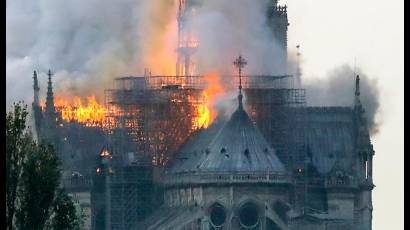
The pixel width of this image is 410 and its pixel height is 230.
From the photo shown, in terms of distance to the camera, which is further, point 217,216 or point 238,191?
point 238,191

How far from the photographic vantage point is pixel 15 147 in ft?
384

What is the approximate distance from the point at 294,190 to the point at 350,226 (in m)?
4.26

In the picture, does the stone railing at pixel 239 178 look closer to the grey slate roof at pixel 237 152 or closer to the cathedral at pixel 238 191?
the cathedral at pixel 238 191

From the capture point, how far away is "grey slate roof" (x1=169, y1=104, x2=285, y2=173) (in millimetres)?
196750

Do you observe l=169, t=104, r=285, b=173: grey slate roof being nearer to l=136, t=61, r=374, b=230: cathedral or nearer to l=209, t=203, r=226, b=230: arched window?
l=136, t=61, r=374, b=230: cathedral

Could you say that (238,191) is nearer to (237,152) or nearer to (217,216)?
(217,216)

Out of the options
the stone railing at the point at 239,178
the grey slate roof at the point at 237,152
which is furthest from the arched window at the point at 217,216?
the grey slate roof at the point at 237,152

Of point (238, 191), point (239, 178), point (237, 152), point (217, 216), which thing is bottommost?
point (217, 216)

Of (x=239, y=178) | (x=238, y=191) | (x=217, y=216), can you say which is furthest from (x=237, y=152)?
(x=217, y=216)

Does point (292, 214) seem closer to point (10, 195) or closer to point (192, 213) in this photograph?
point (192, 213)

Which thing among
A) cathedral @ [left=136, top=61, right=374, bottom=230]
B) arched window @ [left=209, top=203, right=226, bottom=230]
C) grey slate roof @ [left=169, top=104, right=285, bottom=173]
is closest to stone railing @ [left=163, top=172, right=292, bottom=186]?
cathedral @ [left=136, top=61, right=374, bottom=230]

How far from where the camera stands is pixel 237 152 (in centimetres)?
19812

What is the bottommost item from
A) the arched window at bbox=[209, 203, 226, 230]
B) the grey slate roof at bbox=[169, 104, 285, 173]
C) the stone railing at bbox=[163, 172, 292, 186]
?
the arched window at bbox=[209, 203, 226, 230]
